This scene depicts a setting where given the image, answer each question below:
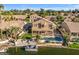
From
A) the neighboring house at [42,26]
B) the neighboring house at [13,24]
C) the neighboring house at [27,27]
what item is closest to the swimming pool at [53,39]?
the neighboring house at [42,26]

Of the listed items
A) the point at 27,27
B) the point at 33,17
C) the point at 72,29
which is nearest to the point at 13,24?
the point at 27,27

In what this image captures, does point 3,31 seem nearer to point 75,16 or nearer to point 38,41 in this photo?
point 38,41

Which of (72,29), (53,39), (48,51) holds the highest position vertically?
(72,29)

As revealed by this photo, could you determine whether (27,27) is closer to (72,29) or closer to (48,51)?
(48,51)

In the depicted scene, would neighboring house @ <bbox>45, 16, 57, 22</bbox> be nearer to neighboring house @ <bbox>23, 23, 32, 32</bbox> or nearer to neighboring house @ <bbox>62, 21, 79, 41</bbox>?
neighboring house @ <bbox>62, 21, 79, 41</bbox>

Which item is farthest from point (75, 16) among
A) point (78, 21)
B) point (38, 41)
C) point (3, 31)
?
point (3, 31)

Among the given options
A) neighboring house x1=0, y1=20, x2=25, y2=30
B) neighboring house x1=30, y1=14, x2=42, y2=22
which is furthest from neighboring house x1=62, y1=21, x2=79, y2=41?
neighboring house x1=0, y1=20, x2=25, y2=30

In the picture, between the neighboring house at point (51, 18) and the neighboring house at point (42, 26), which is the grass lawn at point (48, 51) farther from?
the neighboring house at point (51, 18)
